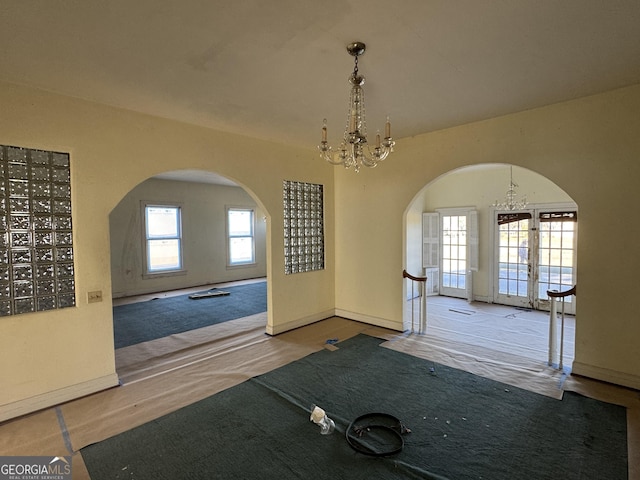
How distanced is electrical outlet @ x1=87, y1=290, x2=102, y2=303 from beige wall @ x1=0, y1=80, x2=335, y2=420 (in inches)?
1.5

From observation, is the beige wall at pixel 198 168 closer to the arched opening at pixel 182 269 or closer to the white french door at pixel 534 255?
the arched opening at pixel 182 269

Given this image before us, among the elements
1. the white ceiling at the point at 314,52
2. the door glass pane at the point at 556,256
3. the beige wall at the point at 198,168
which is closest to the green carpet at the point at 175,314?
the beige wall at the point at 198,168

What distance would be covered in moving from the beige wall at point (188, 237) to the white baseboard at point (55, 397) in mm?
4487

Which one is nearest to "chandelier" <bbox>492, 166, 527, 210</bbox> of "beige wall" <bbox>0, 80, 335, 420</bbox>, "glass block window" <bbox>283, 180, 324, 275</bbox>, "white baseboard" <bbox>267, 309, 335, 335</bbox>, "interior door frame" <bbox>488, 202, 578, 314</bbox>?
"interior door frame" <bbox>488, 202, 578, 314</bbox>

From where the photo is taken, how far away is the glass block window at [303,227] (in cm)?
461

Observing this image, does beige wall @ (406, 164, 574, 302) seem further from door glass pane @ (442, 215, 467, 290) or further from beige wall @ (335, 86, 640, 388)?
beige wall @ (335, 86, 640, 388)

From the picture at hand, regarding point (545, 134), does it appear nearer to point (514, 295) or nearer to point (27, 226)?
point (514, 295)

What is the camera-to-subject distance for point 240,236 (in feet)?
29.7

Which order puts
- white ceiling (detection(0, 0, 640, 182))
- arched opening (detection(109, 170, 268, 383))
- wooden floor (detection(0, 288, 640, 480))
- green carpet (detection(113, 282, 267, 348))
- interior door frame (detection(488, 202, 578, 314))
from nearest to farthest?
white ceiling (detection(0, 0, 640, 182)), wooden floor (detection(0, 288, 640, 480)), arched opening (detection(109, 170, 268, 383)), green carpet (detection(113, 282, 267, 348)), interior door frame (detection(488, 202, 578, 314))

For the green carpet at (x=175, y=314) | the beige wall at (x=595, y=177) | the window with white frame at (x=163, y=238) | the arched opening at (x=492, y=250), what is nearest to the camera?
the beige wall at (x=595, y=177)

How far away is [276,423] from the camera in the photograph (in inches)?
95.9

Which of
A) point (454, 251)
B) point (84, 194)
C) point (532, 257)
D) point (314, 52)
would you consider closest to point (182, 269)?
point (84, 194)

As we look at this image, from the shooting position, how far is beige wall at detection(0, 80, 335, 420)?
8.38ft

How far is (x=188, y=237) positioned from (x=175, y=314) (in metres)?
2.90
